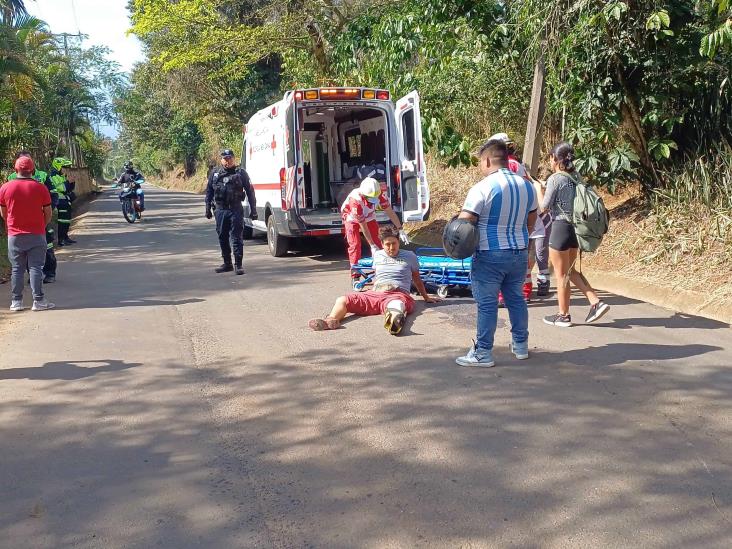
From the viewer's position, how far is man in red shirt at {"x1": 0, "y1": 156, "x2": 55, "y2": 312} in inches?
334

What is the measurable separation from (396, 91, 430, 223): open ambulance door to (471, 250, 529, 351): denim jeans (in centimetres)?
581

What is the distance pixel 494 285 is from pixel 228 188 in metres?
5.76

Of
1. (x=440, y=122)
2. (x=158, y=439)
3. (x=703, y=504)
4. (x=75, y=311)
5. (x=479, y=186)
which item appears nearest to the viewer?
(x=703, y=504)

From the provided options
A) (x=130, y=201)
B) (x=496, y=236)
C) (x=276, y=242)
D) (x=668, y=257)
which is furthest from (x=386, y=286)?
(x=130, y=201)

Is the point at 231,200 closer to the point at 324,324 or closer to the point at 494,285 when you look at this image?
the point at 324,324

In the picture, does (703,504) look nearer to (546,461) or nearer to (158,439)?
(546,461)

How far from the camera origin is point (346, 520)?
3.54 meters

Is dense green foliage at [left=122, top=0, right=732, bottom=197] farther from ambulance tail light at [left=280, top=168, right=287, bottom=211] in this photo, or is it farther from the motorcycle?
the motorcycle

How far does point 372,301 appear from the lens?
7.59 meters

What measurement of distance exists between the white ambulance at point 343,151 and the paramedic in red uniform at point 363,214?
176cm

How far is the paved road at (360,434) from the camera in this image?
138 inches

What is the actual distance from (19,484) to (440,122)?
11.2 m

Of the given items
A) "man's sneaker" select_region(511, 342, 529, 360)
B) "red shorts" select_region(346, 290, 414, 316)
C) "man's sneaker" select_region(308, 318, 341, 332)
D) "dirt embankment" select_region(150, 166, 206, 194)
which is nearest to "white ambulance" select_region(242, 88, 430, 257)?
"red shorts" select_region(346, 290, 414, 316)

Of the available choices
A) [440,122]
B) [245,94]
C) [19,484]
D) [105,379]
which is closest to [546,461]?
[19,484]
